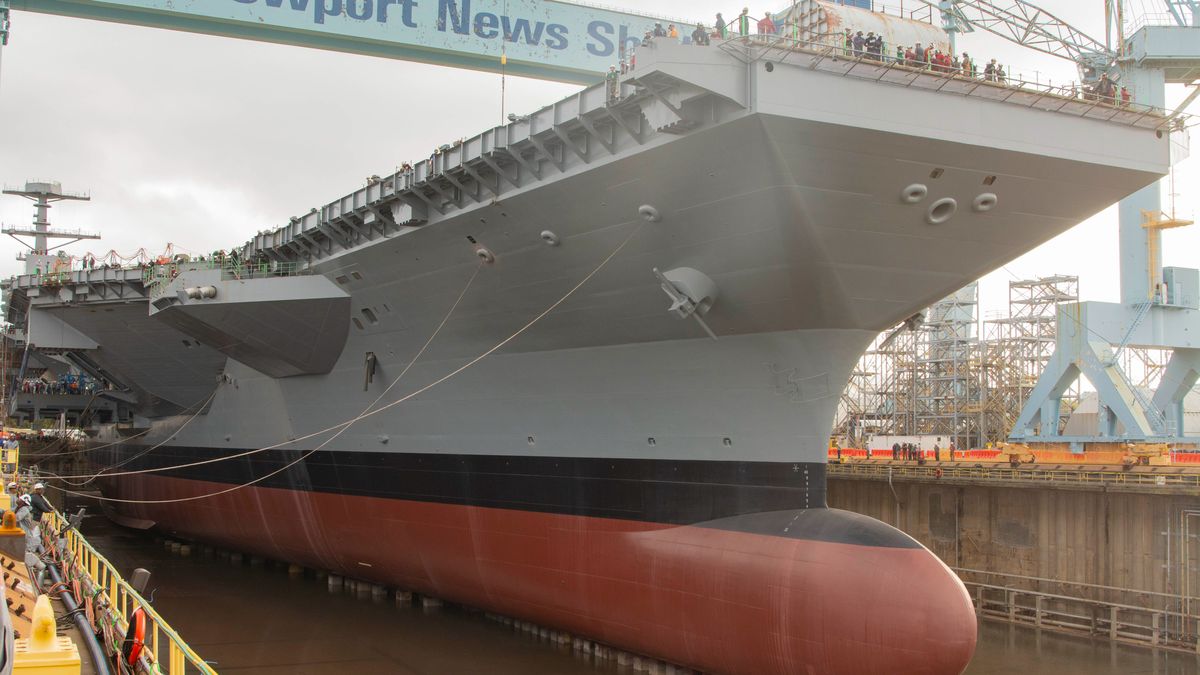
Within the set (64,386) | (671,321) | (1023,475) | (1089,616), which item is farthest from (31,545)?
(64,386)

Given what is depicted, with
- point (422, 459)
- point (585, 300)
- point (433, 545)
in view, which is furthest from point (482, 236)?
point (433, 545)

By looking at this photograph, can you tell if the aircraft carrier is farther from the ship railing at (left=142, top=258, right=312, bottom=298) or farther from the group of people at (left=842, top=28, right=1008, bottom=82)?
the ship railing at (left=142, top=258, right=312, bottom=298)

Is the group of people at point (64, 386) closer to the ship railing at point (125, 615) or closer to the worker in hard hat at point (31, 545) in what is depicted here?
the worker in hard hat at point (31, 545)

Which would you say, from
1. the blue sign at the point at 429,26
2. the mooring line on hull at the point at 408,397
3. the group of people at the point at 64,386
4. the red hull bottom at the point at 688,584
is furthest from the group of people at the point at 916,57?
the group of people at the point at 64,386

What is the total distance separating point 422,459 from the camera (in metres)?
14.0

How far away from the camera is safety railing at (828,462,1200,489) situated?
1530 cm

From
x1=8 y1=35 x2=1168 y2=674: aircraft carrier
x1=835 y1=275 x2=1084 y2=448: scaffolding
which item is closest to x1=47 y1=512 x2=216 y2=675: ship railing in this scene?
x1=8 y1=35 x2=1168 y2=674: aircraft carrier

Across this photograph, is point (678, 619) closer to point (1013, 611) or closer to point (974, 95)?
point (974, 95)

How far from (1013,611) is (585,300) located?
10202 mm

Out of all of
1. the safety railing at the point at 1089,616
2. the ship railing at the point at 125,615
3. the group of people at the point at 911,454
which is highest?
the ship railing at the point at 125,615

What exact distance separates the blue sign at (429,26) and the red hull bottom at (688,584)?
8.67 m

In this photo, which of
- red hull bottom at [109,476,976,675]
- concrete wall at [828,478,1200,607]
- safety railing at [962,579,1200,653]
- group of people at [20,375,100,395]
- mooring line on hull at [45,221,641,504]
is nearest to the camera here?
red hull bottom at [109,476,976,675]

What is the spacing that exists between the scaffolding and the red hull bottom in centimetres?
2661

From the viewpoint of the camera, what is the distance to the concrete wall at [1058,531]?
1488 cm
